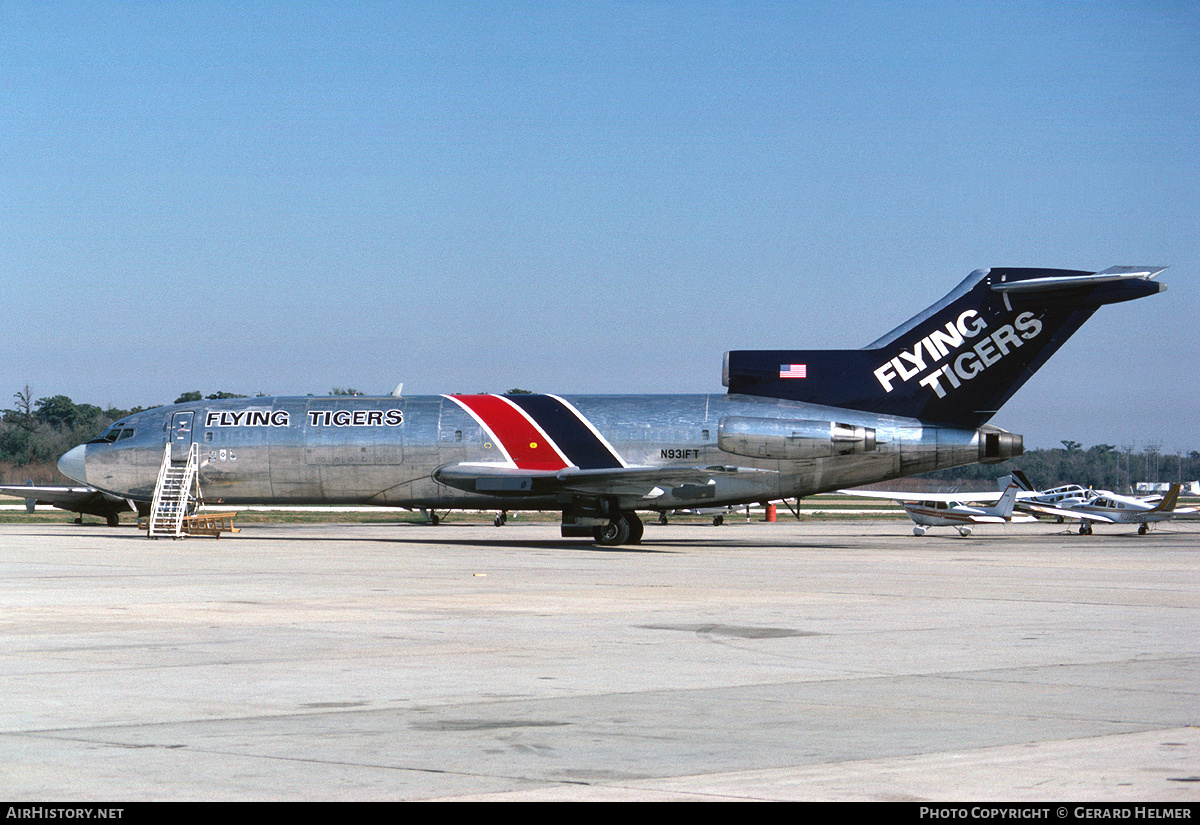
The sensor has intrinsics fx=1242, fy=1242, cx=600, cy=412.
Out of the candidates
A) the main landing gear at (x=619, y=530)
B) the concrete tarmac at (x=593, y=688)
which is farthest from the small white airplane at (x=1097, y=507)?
the concrete tarmac at (x=593, y=688)

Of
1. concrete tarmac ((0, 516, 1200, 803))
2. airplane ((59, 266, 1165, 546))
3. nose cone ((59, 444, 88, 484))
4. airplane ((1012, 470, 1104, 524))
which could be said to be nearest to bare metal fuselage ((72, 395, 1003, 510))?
airplane ((59, 266, 1165, 546))

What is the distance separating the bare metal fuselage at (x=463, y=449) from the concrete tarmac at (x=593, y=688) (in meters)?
12.4

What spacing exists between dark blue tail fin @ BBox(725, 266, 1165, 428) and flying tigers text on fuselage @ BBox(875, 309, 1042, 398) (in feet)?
0.09

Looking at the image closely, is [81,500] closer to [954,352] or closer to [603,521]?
[603,521]

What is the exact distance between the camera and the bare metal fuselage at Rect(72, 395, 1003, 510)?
35281 millimetres

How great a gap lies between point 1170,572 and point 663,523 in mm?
35129

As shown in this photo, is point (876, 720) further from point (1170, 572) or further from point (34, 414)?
point (34, 414)

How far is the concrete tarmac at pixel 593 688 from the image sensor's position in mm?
7070

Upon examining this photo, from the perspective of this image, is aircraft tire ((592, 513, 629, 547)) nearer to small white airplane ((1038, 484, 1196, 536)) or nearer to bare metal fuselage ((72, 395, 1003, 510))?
bare metal fuselage ((72, 395, 1003, 510))

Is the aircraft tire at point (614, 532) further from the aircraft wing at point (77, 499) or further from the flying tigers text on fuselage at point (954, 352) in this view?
the aircraft wing at point (77, 499)

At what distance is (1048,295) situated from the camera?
34969mm

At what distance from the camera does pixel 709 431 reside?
1406 inches

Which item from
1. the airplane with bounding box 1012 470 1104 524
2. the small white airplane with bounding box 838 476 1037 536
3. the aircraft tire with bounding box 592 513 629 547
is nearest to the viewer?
the aircraft tire with bounding box 592 513 629 547

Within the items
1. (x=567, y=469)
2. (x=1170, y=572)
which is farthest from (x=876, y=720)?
(x=567, y=469)
